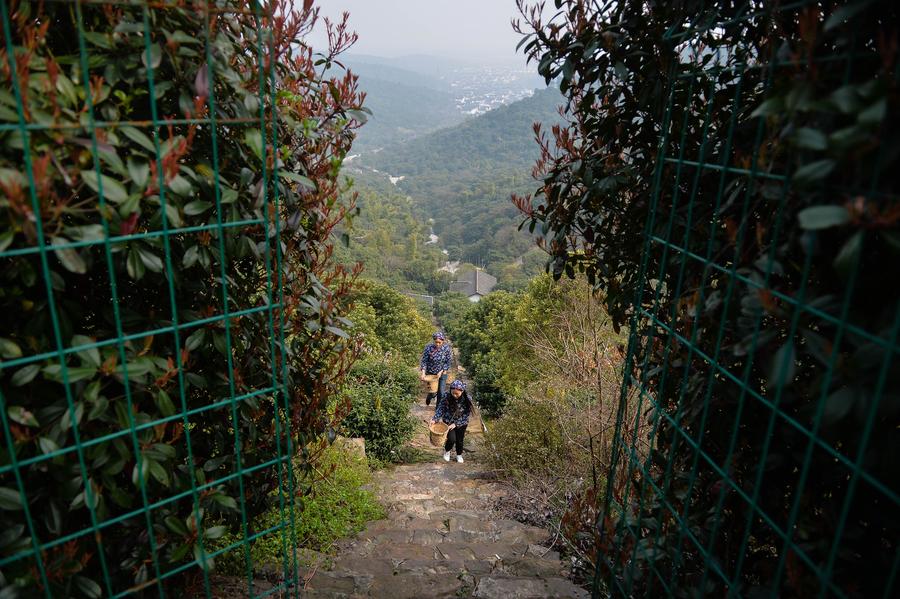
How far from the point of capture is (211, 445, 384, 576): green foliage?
7.83 feet

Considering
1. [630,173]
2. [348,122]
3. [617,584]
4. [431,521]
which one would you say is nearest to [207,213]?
[348,122]

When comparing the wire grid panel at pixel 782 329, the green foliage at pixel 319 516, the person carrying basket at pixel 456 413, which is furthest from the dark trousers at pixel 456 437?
the wire grid panel at pixel 782 329

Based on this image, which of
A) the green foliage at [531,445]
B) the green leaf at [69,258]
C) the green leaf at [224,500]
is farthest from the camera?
the green foliage at [531,445]

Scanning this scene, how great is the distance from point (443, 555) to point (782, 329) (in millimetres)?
2250

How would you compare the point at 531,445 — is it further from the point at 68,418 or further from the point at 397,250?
the point at 397,250

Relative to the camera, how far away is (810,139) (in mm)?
845

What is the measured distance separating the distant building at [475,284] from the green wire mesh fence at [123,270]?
38.5 meters

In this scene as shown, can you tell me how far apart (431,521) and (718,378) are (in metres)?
2.78

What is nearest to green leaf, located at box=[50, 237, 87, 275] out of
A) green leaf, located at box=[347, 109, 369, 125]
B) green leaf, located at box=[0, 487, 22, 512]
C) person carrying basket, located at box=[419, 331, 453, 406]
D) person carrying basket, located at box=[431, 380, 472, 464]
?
green leaf, located at box=[0, 487, 22, 512]

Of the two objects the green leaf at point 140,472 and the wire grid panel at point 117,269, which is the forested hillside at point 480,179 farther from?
the green leaf at point 140,472

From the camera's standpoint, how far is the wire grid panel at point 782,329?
0.82m

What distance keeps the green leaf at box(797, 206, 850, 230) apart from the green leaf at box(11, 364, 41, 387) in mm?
1472

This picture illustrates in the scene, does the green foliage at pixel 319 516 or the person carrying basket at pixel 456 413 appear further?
the person carrying basket at pixel 456 413

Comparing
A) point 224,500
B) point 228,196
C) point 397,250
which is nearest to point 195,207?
point 228,196
